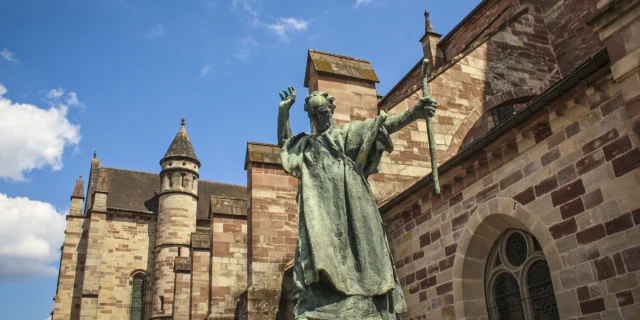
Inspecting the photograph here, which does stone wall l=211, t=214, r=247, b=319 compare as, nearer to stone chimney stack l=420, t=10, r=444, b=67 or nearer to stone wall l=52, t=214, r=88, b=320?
stone chimney stack l=420, t=10, r=444, b=67

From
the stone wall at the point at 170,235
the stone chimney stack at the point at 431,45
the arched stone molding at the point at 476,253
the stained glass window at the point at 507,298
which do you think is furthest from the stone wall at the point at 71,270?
the stained glass window at the point at 507,298

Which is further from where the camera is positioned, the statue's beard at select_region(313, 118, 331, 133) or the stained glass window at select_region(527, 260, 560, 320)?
the stained glass window at select_region(527, 260, 560, 320)

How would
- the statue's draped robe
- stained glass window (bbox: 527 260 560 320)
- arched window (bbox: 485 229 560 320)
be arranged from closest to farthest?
the statue's draped robe → stained glass window (bbox: 527 260 560 320) → arched window (bbox: 485 229 560 320)

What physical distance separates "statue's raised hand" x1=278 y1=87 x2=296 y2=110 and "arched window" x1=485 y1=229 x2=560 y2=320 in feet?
15.7

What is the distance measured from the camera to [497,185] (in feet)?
24.3

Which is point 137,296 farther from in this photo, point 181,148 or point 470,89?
point 470,89

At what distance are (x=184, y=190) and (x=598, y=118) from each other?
83.8ft

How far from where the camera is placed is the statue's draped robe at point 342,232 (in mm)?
3111

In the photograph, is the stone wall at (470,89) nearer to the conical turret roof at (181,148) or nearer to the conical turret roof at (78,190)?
the conical turret roof at (181,148)

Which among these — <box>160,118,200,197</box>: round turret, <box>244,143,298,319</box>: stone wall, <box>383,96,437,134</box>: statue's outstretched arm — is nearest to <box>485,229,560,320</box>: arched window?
<box>383,96,437,134</box>: statue's outstretched arm

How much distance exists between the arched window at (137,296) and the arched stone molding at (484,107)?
22.5 m

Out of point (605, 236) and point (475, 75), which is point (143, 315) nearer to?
point (475, 75)

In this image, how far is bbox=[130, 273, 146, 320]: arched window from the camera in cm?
2808

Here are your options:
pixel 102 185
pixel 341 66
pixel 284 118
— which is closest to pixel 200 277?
pixel 341 66
